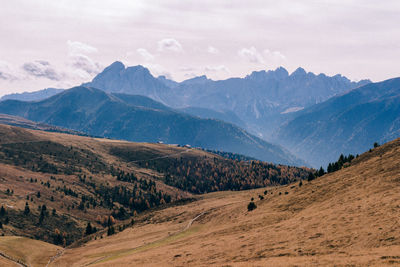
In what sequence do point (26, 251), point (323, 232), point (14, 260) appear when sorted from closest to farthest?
1. point (323, 232)
2. point (14, 260)
3. point (26, 251)

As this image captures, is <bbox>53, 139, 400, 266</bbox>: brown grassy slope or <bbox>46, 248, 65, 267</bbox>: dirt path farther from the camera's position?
<bbox>46, 248, 65, 267</bbox>: dirt path

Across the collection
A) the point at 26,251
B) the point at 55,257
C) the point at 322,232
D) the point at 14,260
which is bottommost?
the point at 55,257

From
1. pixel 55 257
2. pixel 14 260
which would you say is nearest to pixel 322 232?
pixel 14 260

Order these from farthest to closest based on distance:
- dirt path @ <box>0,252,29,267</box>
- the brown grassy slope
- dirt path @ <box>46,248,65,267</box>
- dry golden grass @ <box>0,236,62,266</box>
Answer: dirt path @ <box>46,248,65,267</box>
dry golden grass @ <box>0,236,62,266</box>
dirt path @ <box>0,252,29,267</box>
the brown grassy slope

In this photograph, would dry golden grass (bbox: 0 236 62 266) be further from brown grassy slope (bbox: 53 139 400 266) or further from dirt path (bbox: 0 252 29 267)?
brown grassy slope (bbox: 53 139 400 266)

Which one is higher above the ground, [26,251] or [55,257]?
[26,251]

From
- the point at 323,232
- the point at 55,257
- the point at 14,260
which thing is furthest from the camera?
the point at 55,257

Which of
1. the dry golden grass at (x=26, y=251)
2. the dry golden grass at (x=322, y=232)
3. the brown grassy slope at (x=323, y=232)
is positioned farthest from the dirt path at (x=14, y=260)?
the brown grassy slope at (x=323, y=232)

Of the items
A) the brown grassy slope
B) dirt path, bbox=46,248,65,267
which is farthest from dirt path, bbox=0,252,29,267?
Answer: the brown grassy slope

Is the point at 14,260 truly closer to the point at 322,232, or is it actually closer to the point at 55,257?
the point at 55,257

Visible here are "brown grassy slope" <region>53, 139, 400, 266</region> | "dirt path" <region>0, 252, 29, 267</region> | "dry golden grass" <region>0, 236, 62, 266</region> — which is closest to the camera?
"brown grassy slope" <region>53, 139, 400, 266</region>

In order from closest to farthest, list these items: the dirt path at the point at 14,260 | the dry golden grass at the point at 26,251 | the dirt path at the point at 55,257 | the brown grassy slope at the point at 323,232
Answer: the brown grassy slope at the point at 323,232 < the dirt path at the point at 14,260 < the dry golden grass at the point at 26,251 < the dirt path at the point at 55,257

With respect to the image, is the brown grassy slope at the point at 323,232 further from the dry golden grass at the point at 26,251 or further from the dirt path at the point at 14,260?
the dry golden grass at the point at 26,251

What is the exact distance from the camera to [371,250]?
37.9 metres
